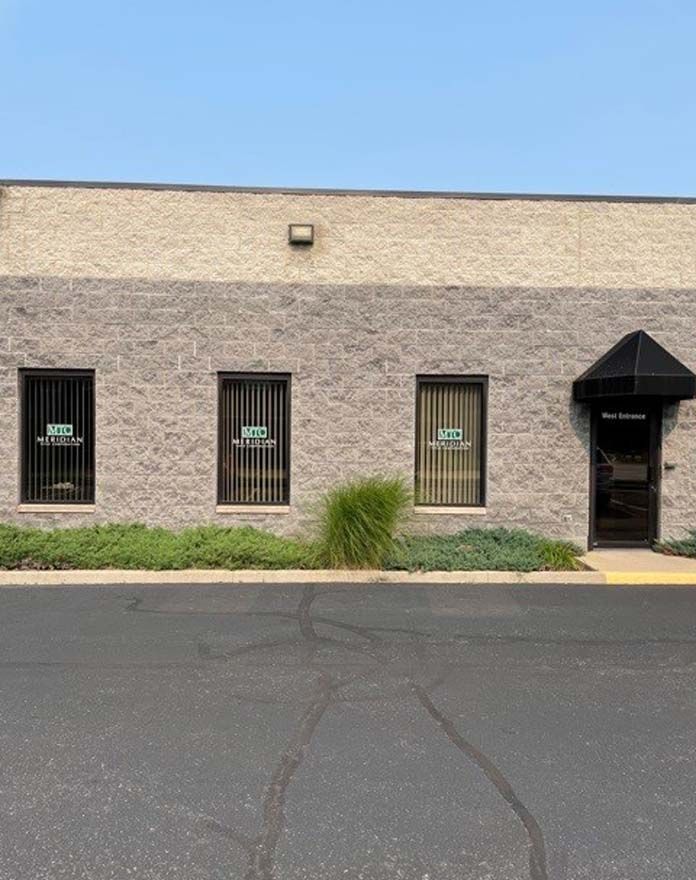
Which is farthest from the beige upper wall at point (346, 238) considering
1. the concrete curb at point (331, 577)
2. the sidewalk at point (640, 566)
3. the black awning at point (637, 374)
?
the concrete curb at point (331, 577)

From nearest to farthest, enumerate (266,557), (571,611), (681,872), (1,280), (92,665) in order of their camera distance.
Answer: (681,872) < (92,665) < (571,611) < (266,557) < (1,280)

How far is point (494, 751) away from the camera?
152 inches

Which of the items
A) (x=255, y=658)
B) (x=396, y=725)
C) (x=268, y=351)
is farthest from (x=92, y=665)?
(x=268, y=351)

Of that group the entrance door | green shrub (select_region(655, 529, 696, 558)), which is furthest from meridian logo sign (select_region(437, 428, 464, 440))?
green shrub (select_region(655, 529, 696, 558))

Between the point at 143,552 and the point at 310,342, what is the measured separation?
12.3 ft

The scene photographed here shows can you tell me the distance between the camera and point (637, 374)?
848cm

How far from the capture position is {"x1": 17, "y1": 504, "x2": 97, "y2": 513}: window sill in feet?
31.1

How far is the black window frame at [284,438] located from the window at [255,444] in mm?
15

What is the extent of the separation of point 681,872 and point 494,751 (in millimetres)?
1193

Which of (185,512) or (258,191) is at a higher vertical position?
(258,191)

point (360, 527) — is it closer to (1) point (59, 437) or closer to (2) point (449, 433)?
(2) point (449, 433)

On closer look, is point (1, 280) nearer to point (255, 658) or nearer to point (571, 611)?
point (255, 658)

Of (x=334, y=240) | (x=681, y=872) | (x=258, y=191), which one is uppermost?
(x=258, y=191)

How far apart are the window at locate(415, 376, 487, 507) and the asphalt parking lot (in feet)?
10.6
